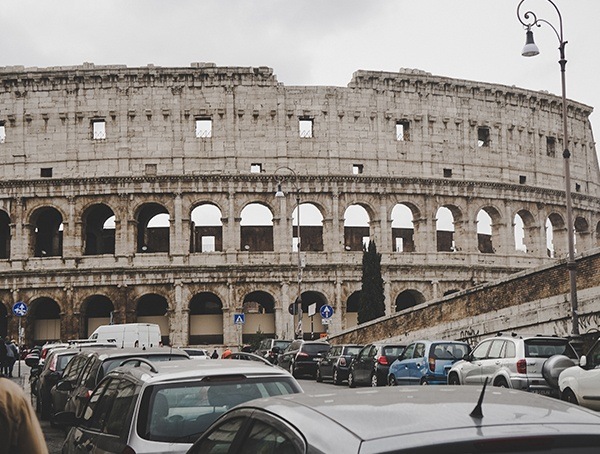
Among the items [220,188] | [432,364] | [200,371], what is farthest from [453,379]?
[220,188]

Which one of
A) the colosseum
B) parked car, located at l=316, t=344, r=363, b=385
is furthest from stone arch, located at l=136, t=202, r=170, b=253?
parked car, located at l=316, t=344, r=363, b=385

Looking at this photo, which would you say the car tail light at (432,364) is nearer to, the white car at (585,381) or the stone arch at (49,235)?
the white car at (585,381)

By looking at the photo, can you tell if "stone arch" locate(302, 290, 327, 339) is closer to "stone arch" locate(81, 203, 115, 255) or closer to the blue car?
"stone arch" locate(81, 203, 115, 255)

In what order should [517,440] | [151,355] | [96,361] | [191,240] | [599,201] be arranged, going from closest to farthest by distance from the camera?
[517,440], [151,355], [96,361], [191,240], [599,201]

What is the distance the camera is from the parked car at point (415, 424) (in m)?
2.86

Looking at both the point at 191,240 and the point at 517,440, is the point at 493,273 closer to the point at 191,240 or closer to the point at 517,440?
the point at 191,240

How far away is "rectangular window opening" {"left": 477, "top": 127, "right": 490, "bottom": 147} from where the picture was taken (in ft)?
172

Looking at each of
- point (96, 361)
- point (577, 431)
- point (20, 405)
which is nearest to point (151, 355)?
point (96, 361)

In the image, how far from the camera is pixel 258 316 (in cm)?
5031

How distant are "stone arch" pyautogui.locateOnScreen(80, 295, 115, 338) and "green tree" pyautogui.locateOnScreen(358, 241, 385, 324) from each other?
1509 centimetres

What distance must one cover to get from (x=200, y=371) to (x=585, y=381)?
29.3 ft

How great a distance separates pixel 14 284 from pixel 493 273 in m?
27.4

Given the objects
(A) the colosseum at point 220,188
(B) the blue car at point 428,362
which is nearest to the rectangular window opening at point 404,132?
(A) the colosseum at point 220,188

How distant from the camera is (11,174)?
48.9 m
